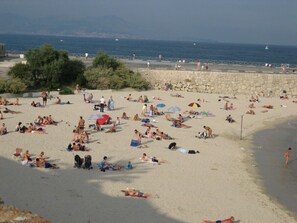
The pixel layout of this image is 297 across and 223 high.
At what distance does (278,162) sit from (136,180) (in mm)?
8047

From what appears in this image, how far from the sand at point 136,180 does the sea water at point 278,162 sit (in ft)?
1.65

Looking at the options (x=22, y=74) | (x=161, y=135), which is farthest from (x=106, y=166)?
(x=22, y=74)

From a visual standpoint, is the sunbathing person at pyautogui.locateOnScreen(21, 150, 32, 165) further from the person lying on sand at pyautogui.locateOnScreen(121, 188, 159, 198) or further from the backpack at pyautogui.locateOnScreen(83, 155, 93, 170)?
the person lying on sand at pyautogui.locateOnScreen(121, 188, 159, 198)

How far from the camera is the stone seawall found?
41.2 m

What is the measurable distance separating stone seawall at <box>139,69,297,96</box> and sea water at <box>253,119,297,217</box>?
11.5 meters

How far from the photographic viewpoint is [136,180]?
15836 millimetres

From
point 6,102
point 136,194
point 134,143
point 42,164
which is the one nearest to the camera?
point 136,194

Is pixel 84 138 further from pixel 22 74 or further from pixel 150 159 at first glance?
pixel 22 74

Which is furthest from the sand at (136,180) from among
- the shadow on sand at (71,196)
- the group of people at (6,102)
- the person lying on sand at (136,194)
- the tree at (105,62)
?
the tree at (105,62)

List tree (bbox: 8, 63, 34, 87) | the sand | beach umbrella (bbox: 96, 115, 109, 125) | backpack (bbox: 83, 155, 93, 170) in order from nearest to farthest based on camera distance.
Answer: the sand < backpack (bbox: 83, 155, 93, 170) < beach umbrella (bbox: 96, 115, 109, 125) < tree (bbox: 8, 63, 34, 87)

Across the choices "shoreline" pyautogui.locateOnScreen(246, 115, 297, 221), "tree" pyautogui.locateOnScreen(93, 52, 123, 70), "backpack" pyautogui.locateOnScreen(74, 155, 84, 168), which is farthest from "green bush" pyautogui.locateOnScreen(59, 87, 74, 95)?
"backpack" pyautogui.locateOnScreen(74, 155, 84, 168)

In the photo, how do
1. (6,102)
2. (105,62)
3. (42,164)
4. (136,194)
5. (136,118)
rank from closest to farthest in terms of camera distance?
(136,194), (42,164), (136,118), (6,102), (105,62)

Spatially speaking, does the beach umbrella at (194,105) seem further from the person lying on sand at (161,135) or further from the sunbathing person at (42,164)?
the sunbathing person at (42,164)

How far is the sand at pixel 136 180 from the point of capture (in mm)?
12992
